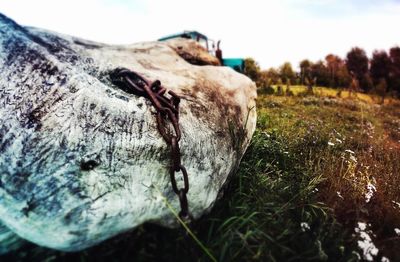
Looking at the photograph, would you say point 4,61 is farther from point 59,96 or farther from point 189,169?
point 189,169

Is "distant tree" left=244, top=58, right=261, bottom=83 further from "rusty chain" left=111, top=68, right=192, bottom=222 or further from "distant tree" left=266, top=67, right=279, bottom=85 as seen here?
"rusty chain" left=111, top=68, right=192, bottom=222

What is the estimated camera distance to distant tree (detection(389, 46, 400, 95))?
73.3 feet

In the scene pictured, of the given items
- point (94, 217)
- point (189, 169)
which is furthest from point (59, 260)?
point (189, 169)

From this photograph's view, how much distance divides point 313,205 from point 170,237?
4.08ft

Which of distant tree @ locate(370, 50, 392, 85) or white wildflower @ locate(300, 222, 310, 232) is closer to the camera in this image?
white wildflower @ locate(300, 222, 310, 232)

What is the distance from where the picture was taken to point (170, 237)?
2135 millimetres

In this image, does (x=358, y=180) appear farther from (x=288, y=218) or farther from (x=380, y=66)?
(x=380, y=66)

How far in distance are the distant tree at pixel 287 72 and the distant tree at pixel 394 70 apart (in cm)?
650

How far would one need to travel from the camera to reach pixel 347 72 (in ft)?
65.8

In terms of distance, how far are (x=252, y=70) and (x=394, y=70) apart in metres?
11.1

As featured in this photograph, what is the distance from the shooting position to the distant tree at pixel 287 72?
20922 millimetres

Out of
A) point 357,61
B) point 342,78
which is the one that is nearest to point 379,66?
point 357,61

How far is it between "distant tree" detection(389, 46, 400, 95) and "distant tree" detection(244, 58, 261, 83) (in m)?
9.75

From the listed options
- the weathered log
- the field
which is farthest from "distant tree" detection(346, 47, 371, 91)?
the weathered log
